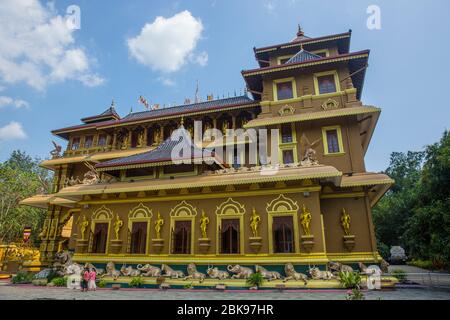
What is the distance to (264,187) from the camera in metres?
14.0

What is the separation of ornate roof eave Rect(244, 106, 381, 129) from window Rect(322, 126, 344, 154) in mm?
1022

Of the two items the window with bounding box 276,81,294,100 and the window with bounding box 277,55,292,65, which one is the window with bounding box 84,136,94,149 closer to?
the window with bounding box 276,81,294,100


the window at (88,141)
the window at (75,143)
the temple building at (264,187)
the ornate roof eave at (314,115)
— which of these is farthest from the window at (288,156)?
the window at (75,143)

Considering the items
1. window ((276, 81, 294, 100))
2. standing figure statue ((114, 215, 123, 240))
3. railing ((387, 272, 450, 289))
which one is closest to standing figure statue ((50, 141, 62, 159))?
standing figure statue ((114, 215, 123, 240))

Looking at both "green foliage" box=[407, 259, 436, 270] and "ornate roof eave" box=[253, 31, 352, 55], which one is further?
"green foliage" box=[407, 259, 436, 270]

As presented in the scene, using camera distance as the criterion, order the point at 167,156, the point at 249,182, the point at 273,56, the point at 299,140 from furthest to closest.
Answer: the point at 273,56
the point at 299,140
the point at 167,156
the point at 249,182

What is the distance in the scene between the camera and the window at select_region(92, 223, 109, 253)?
52.6ft

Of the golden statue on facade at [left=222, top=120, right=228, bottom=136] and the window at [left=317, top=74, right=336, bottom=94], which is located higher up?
the window at [left=317, top=74, right=336, bottom=94]

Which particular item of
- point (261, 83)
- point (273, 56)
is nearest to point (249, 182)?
point (261, 83)

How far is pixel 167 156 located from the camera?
15.7 meters

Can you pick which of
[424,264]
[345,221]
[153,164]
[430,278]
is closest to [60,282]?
[153,164]

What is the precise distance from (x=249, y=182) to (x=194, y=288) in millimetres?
5337

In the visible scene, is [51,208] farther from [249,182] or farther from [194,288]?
[249,182]

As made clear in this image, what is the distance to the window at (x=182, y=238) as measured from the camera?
1444 centimetres
